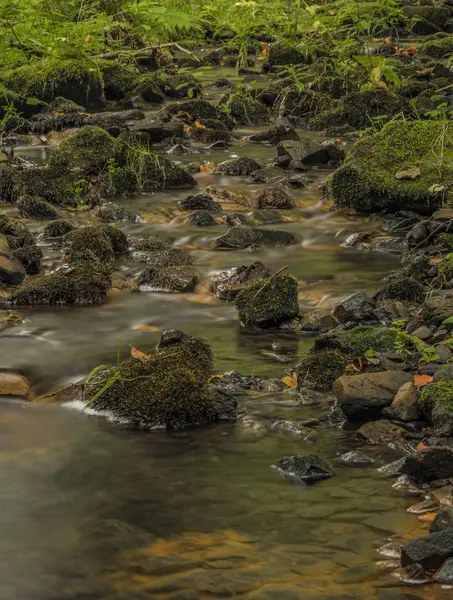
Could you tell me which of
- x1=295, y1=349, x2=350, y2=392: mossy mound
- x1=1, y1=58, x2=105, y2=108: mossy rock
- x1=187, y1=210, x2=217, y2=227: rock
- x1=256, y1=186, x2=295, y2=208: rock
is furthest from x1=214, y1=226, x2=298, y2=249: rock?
x1=1, y1=58, x2=105, y2=108: mossy rock

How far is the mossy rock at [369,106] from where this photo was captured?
12.8m

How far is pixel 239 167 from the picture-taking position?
11000mm

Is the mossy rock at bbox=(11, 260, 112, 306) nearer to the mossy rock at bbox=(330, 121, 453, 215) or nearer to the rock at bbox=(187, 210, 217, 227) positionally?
the rock at bbox=(187, 210, 217, 227)

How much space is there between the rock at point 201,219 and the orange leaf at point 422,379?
446cm

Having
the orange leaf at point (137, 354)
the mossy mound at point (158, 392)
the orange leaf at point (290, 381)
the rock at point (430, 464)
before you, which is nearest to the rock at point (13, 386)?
the mossy mound at point (158, 392)

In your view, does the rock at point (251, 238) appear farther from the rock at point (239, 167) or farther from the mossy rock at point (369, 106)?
the mossy rock at point (369, 106)

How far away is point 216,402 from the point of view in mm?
5168

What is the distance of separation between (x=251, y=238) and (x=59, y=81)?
6918mm

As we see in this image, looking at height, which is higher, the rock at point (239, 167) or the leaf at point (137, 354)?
the rock at point (239, 167)

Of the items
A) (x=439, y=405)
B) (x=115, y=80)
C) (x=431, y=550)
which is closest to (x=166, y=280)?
(x=439, y=405)

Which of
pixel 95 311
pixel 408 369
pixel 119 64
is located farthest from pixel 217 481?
pixel 119 64

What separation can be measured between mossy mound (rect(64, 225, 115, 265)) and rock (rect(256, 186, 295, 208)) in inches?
90.6

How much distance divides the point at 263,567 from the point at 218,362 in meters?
2.30

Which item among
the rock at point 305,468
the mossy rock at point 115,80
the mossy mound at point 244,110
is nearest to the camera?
the rock at point 305,468
